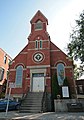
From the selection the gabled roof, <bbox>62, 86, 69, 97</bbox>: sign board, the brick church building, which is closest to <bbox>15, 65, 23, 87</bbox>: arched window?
the brick church building

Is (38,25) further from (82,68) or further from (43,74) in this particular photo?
(82,68)

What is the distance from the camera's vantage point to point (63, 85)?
19359 mm

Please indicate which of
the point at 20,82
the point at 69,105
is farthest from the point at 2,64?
the point at 69,105

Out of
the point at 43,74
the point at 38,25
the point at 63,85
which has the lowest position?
the point at 63,85

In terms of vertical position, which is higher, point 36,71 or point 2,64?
point 2,64

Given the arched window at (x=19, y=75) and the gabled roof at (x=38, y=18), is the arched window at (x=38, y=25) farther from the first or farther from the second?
the arched window at (x=19, y=75)

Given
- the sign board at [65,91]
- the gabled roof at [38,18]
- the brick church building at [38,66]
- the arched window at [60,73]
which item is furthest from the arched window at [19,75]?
the gabled roof at [38,18]

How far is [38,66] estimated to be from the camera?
2108 centimetres

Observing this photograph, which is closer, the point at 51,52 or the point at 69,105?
the point at 69,105

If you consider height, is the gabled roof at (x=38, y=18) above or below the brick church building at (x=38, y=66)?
above

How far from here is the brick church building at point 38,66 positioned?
20.5m

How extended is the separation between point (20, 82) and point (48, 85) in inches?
172

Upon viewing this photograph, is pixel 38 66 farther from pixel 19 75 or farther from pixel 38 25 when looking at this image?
pixel 38 25

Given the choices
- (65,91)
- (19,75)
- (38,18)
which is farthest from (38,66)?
(38,18)
